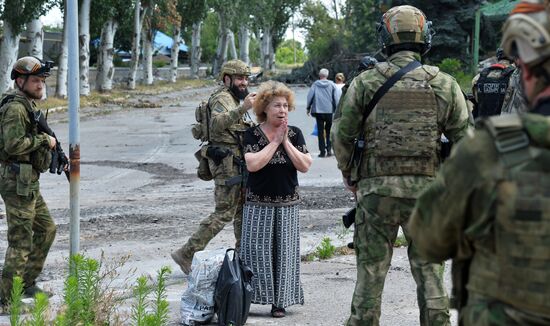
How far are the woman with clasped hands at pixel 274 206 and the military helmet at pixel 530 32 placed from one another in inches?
160

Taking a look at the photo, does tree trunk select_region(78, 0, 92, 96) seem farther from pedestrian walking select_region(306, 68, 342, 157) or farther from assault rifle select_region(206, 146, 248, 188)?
assault rifle select_region(206, 146, 248, 188)

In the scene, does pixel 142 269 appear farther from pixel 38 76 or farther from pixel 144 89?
pixel 144 89

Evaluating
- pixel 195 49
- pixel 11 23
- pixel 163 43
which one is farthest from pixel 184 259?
pixel 163 43

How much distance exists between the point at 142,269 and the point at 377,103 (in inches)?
164

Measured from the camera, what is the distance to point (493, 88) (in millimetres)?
9008

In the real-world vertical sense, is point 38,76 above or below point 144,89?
above

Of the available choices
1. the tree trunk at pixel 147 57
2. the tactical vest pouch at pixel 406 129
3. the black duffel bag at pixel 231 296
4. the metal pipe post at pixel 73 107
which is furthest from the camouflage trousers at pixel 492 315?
the tree trunk at pixel 147 57

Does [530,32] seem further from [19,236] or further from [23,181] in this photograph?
[19,236]

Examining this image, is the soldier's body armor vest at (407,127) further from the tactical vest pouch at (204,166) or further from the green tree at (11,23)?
the green tree at (11,23)

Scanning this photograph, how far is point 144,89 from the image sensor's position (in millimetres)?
45906

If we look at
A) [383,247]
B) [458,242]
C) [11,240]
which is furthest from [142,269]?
[458,242]

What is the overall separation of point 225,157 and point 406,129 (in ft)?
10.3

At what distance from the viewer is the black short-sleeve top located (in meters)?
6.90

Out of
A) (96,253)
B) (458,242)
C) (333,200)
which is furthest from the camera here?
(333,200)
